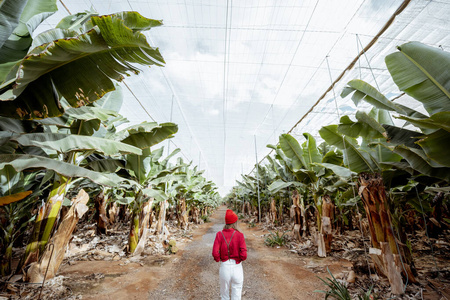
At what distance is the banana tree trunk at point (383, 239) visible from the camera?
101 inches

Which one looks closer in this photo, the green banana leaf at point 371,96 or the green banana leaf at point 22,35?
the green banana leaf at point 22,35

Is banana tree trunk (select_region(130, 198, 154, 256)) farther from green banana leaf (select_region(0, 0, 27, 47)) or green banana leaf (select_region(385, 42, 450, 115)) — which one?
green banana leaf (select_region(385, 42, 450, 115))

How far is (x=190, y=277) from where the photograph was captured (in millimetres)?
3881

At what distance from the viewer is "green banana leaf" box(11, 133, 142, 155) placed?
6.58ft

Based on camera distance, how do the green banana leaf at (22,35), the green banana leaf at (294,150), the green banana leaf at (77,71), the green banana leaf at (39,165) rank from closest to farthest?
the green banana leaf at (77,71) < the green banana leaf at (39,165) < the green banana leaf at (22,35) < the green banana leaf at (294,150)

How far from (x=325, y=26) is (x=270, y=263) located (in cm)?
638

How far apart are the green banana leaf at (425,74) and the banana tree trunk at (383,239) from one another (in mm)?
1304

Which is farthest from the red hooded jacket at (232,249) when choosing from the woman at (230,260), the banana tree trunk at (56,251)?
the banana tree trunk at (56,251)

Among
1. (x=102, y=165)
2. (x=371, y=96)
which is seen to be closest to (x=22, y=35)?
(x=102, y=165)

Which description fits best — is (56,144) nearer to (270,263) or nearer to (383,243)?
(383,243)

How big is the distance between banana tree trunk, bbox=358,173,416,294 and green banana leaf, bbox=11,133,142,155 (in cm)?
364

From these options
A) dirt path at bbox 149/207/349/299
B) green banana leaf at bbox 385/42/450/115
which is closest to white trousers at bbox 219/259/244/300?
dirt path at bbox 149/207/349/299

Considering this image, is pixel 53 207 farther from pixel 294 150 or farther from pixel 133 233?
pixel 294 150

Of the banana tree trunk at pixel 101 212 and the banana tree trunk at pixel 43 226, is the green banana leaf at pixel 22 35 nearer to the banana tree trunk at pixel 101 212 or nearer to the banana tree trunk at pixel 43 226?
the banana tree trunk at pixel 43 226
